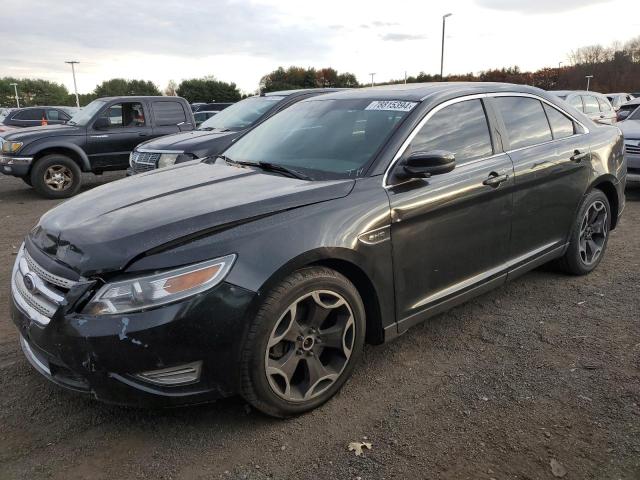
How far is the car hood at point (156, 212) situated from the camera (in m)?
2.40

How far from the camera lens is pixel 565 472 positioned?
2.35m

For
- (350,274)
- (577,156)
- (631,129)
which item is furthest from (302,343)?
(631,129)

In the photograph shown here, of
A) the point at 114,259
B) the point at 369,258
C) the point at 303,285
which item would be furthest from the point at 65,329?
the point at 369,258

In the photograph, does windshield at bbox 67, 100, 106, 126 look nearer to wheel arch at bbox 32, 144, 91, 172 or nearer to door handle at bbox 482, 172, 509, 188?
wheel arch at bbox 32, 144, 91, 172

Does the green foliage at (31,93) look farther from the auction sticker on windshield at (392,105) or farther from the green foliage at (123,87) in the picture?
the auction sticker on windshield at (392,105)

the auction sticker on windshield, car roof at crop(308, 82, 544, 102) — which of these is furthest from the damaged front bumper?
car roof at crop(308, 82, 544, 102)

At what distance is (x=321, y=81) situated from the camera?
6216 centimetres

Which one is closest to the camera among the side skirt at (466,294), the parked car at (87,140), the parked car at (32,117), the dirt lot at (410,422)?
the dirt lot at (410,422)

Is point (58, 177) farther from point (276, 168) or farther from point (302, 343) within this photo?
point (302, 343)

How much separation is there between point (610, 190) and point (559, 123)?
955 mm

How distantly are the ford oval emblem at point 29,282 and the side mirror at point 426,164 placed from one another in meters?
1.99

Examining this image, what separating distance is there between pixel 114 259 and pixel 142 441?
93 cm

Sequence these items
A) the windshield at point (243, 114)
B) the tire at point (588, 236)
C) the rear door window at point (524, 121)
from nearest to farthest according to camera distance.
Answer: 1. the rear door window at point (524, 121)
2. the tire at point (588, 236)
3. the windshield at point (243, 114)

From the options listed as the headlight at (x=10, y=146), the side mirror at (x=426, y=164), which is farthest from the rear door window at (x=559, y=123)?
the headlight at (x=10, y=146)
